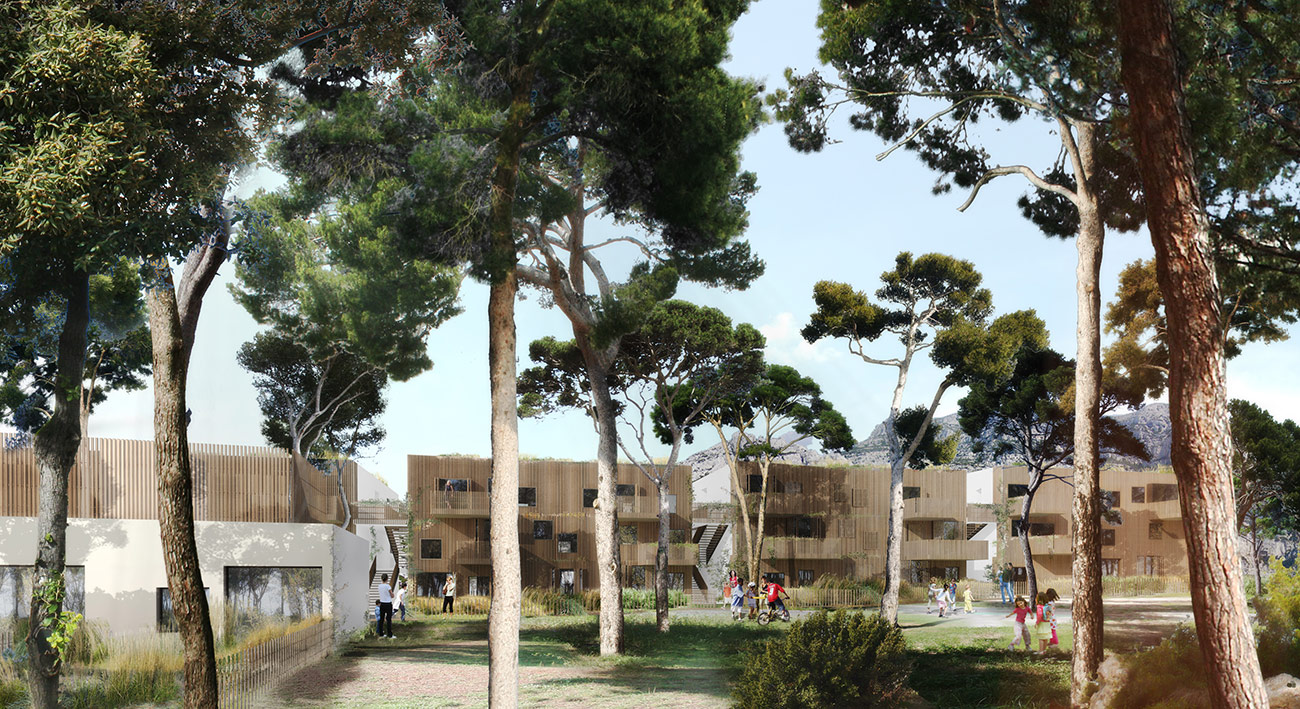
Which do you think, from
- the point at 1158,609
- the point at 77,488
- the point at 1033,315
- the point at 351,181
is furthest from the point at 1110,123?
the point at 1158,609

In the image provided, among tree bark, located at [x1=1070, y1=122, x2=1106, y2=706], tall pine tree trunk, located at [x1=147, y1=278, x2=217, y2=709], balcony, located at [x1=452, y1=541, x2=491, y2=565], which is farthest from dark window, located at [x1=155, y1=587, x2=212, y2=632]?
balcony, located at [x1=452, y1=541, x2=491, y2=565]

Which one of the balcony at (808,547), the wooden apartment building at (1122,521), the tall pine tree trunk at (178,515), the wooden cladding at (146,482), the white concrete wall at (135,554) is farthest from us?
the wooden apartment building at (1122,521)

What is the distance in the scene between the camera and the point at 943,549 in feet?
145

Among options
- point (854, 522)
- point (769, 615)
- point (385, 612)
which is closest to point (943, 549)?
point (854, 522)

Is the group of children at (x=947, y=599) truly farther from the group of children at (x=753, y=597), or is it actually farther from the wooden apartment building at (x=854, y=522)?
the group of children at (x=753, y=597)

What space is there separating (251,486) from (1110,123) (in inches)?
653

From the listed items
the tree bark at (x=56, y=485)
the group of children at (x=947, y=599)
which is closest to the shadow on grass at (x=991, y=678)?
the tree bark at (x=56, y=485)

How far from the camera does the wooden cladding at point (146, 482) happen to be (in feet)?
65.8

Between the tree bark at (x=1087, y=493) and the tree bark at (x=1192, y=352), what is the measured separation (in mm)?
3598

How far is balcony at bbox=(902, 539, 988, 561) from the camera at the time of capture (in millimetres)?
43375

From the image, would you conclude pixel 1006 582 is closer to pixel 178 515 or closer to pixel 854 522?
pixel 854 522

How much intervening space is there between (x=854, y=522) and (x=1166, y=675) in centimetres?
3160

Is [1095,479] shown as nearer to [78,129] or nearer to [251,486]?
[78,129]

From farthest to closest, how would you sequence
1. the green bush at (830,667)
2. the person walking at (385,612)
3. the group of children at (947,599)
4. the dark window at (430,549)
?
the dark window at (430,549) → the group of children at (947,599) → the person walking at (385,612) → the green bush at (830,667)
